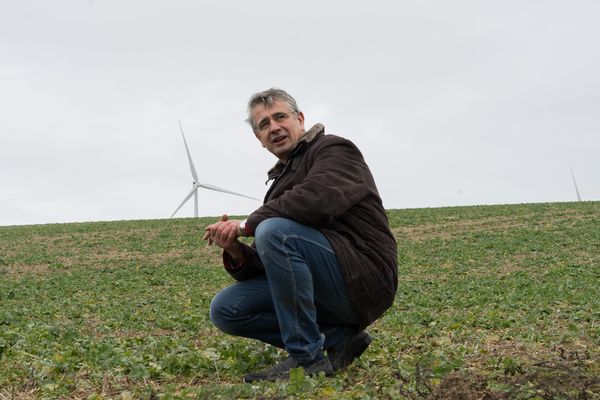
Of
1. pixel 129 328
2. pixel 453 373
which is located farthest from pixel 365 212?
pixel 129 328

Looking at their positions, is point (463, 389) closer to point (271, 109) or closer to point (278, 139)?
point (278, 139)

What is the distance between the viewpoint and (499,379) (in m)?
4.95

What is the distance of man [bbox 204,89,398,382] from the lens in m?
4.99

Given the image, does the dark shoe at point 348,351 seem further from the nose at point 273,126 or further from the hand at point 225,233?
the nose at point 273,126

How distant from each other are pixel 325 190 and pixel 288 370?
123 centimetres

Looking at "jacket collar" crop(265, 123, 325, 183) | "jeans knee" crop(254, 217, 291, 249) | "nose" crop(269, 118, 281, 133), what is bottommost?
"jeans knee" crop(254, 217, 291, 249)

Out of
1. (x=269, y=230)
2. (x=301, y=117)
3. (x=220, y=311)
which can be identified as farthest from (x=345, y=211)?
(x=220, y=311)

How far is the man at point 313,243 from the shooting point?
16.4 ft

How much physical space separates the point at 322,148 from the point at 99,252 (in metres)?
20.4

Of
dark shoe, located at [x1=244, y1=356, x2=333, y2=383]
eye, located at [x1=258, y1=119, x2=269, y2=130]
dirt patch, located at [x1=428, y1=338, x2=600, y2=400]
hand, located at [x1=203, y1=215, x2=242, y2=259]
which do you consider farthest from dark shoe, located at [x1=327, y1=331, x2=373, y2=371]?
eye, located at [x1=258, y1=119, x2=269, y2=130]

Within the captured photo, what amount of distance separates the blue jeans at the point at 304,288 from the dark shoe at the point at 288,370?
0.16 ft

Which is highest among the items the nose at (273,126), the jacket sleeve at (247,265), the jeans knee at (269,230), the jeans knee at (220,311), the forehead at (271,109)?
the forehead at (271,109)

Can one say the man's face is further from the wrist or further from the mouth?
the wrist

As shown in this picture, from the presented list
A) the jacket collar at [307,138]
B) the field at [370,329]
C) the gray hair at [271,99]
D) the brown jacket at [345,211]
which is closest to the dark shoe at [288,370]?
the field at [370,329]
